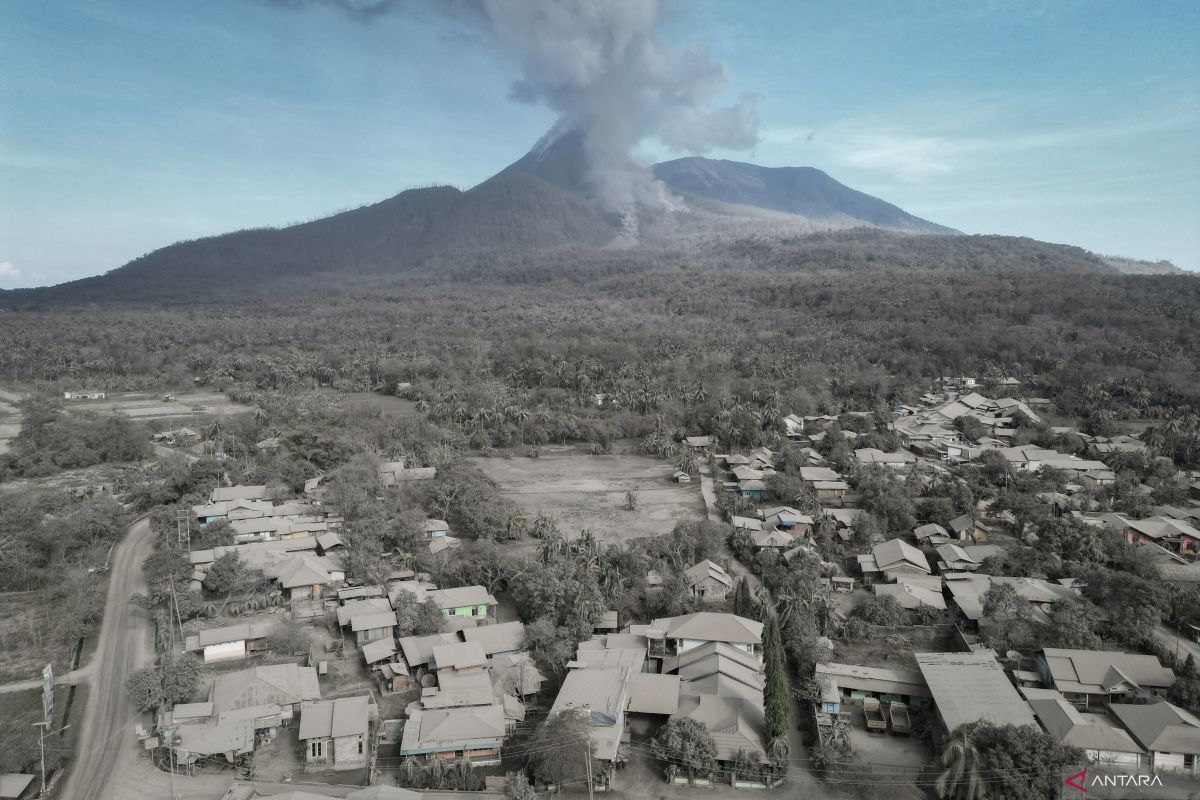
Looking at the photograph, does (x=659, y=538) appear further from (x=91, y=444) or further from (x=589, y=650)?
(x=91, y=444)

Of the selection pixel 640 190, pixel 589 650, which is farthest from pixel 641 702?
pixel 640 190

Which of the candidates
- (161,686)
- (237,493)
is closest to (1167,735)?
(161,686)

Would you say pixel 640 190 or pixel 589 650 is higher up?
pixel 640 190

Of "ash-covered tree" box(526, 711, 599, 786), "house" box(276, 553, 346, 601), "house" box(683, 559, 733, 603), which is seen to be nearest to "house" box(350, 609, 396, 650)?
"house" box(276, 553, 346, 601)

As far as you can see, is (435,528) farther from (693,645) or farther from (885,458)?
(885,458)

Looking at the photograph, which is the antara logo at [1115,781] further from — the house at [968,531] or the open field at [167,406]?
the open field at [167,406]

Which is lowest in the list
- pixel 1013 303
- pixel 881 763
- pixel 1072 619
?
pixel 881 763
